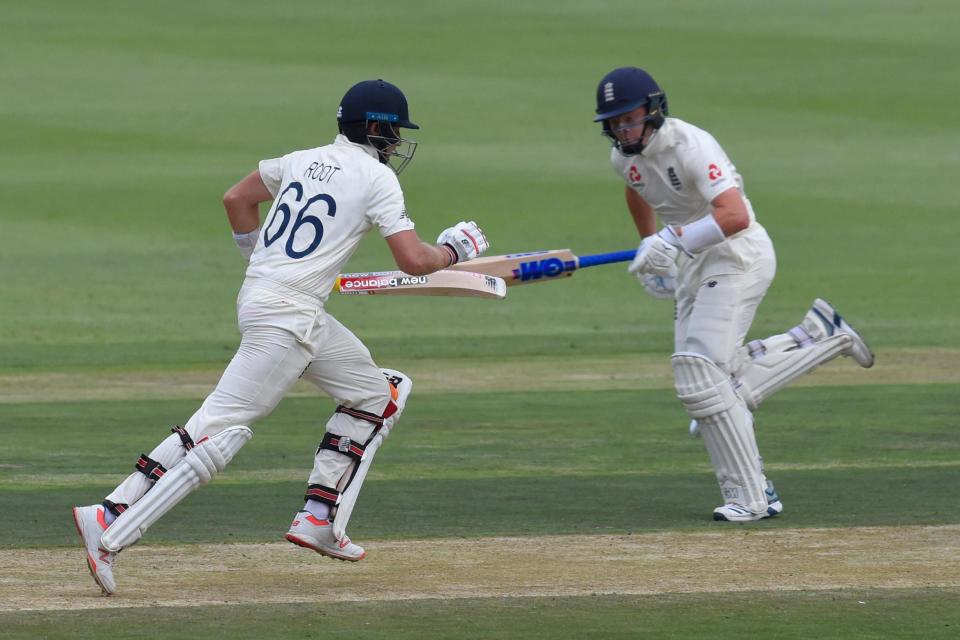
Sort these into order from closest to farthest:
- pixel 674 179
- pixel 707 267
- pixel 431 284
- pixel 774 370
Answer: pixel 431 284
pixel 674 179
pixel 707 267
pixel 774 370

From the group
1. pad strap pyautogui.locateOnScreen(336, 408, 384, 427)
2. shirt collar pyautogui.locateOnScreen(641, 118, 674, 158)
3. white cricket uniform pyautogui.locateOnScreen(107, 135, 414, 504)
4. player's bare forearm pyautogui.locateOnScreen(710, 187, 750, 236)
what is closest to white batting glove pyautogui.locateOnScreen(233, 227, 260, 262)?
white cricket uniform pyautogui.locateOnScreen(107, 135, 414, 504)

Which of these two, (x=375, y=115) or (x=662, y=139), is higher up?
(x=375, y=115)

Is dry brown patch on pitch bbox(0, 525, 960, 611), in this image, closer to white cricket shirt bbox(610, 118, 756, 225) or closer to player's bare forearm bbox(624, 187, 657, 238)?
white cricket shirt bbox(610, 118, 756, 225)

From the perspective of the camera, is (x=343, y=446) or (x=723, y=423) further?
(x=723, y=423)

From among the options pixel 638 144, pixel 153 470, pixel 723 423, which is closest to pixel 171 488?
pixel 153 470

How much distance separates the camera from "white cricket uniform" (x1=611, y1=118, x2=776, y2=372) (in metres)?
7.34

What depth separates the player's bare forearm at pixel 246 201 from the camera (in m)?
6.63

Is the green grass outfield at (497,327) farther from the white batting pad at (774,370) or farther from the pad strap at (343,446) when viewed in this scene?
the white batting pad at (774,370)

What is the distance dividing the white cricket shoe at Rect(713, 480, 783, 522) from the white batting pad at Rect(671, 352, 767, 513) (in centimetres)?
3

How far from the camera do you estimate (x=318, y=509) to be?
6.39 meters

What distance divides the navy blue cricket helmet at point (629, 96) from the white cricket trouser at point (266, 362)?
166 centimetres

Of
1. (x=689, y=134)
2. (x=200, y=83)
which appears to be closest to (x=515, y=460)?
(x=689, y=134)

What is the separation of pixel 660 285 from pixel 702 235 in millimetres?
961

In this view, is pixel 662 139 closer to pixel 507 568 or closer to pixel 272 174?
pixel 272 174
